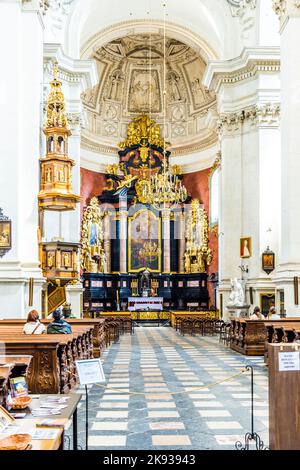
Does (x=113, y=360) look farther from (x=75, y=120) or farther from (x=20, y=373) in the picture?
(x=75, y=120)

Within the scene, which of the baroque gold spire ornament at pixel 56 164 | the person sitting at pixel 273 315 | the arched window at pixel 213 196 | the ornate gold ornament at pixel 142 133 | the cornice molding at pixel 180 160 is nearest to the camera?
the person sitting at pixel 273 315

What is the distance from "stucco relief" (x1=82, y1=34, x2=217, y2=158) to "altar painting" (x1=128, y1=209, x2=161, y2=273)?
406cm

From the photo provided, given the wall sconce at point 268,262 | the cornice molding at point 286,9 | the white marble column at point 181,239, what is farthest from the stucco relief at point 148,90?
the cornice molding at point 286,9

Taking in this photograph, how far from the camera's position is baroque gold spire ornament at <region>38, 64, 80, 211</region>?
15133 millimetres

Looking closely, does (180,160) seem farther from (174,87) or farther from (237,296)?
(237,296)

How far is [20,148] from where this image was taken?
45.4 feet

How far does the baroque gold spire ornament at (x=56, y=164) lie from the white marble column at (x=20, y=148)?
0.75m

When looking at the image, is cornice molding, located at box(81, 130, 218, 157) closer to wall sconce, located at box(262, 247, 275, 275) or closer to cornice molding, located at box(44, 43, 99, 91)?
cornice molding, located at box(44, 43, 99, 91)

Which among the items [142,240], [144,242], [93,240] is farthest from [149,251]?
[93,240]

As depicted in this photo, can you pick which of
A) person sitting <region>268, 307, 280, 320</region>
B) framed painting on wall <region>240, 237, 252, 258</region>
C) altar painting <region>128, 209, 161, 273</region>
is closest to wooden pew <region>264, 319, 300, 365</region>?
person sitting <region>268, 307, 280, 320</region>

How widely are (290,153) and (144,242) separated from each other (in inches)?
724

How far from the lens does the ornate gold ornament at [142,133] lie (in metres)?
32.8

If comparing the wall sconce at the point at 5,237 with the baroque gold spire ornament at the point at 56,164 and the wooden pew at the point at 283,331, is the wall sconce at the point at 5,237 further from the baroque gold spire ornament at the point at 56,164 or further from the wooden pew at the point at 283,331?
the wooden pew at the point at 283,331
